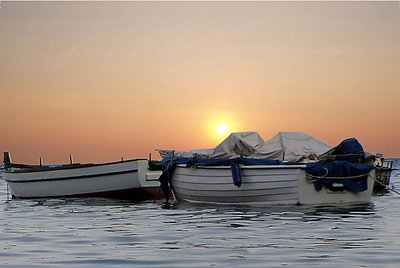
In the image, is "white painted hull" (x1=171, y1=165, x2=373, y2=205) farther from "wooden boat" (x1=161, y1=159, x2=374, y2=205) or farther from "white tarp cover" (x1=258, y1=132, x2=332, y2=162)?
"white tarp cover" (x1=258, y1=132, x2=332, y2=162)

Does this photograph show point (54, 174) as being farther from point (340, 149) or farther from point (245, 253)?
point (245, 253)

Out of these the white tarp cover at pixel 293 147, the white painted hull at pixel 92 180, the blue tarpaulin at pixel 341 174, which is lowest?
the white painted hull at pixel 92 180

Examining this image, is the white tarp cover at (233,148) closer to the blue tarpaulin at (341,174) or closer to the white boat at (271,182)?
the white boat at (271,182)

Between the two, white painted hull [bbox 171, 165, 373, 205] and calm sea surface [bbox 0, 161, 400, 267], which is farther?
white painted hull [bbox 171, 165, 373, 205]

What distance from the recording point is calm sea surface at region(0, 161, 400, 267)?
11164mm

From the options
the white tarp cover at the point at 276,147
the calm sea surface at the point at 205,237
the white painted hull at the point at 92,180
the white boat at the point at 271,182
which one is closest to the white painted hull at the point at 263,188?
the white boat at the point at 271,182

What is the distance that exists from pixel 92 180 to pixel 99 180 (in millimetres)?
349

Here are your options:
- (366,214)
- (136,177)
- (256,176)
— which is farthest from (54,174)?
(366,214)

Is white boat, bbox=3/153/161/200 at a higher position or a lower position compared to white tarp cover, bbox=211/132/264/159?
lower

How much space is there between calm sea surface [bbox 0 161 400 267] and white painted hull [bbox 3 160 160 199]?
582cm

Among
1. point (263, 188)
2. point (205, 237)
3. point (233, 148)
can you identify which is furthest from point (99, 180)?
point (205, 237)

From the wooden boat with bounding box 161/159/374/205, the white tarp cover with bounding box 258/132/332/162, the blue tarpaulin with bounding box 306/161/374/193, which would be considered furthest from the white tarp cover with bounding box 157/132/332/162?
the blue tarpaulin with bounding box 306/161/374/193

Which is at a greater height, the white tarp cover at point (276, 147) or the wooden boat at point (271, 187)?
the white tarp cover at point (276, 147)

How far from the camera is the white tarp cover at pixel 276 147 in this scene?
87.6ft
